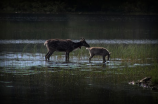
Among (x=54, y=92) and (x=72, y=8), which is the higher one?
(x=72, y=8)

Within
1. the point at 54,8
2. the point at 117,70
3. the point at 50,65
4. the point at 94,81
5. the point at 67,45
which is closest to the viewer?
the point at 94,81

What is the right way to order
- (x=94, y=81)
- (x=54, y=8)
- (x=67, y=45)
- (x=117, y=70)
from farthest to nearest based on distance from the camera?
(x=54, y=8) → (x=67, y=45) → (x=117, y=70) → (x=94, y=81)

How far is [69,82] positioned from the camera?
1695 centimetres

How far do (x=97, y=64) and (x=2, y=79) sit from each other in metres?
6.17

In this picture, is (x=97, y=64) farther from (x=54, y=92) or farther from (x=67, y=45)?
(x=54, y=92)

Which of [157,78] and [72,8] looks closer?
[157,78]

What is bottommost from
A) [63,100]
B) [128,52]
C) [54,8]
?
[63,100]

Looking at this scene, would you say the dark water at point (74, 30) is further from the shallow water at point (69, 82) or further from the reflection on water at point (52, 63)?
the shallow water at point (69, 82)

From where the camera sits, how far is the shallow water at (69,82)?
14.3 meters

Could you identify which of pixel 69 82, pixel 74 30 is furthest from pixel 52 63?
pixel 74 30

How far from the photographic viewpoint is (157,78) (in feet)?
52.6

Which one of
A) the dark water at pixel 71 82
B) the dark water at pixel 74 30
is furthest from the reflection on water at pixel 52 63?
the dark water at pixel 74 30

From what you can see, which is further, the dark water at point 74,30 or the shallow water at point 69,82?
the dark water at point 74,30

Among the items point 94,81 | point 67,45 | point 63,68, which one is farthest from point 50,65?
point 94,81
